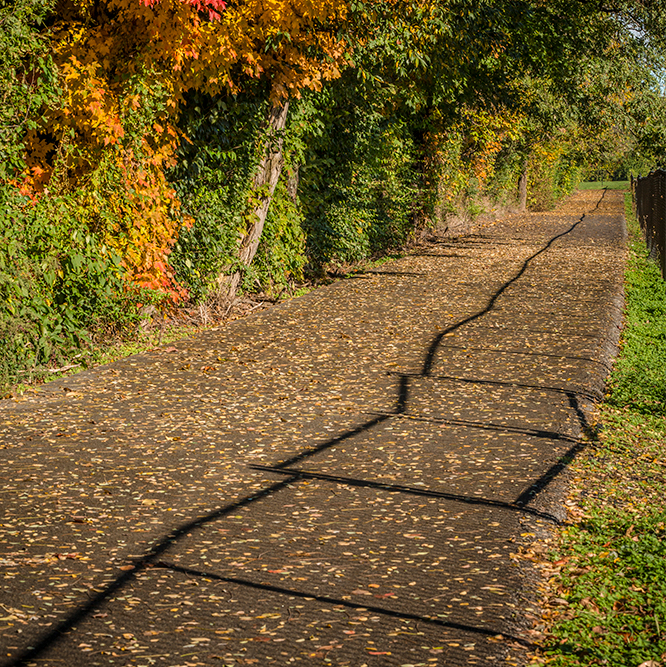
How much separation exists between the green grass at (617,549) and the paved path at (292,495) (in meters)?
0.19

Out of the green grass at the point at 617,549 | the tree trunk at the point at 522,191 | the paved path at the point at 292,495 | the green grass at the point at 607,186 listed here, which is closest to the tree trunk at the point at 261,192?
the paved path at the point at 292,495

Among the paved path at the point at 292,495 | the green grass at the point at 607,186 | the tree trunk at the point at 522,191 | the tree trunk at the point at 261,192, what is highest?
the green grass at the point at 607,186

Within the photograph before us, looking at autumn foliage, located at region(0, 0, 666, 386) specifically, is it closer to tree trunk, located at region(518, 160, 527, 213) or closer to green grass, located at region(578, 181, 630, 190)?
tree trunk, located at region(518, 160, 527, 213)

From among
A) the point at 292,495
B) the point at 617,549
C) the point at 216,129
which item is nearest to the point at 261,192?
the point at 216,129

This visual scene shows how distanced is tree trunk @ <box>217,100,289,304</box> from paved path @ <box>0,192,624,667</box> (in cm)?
210

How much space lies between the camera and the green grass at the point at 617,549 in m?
3.63

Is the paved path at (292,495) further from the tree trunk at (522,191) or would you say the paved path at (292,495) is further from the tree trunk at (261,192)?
the tree trunk at (522,191)

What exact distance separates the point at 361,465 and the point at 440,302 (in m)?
7.74

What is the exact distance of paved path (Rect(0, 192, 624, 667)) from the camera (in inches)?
149

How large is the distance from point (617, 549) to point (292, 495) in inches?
76.0

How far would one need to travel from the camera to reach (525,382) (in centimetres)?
838

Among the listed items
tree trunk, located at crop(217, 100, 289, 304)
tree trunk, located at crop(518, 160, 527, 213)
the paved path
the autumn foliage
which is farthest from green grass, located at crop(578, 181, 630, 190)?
the paved path

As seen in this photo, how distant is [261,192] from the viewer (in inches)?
512

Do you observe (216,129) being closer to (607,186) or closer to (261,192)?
(261,192)
